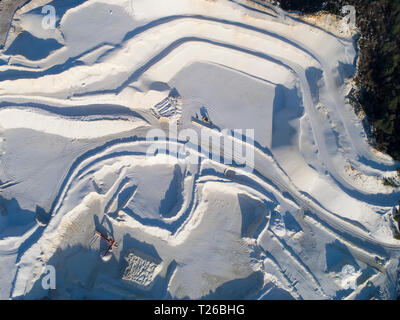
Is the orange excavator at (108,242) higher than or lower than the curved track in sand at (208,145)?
lower

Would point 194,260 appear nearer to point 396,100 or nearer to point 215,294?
point 215,294

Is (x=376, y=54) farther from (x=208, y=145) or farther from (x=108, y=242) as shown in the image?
(x=108, y=242)

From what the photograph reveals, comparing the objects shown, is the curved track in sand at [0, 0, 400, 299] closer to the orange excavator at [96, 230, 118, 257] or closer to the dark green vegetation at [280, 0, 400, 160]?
the orange excavator at [96, 230, 118, 257]

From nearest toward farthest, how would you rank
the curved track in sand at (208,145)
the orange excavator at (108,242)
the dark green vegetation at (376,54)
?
1. the curved track in sand at (208,145)
2. the orange excavator at (108,242)
3. the dark green vegetation at (376,54)

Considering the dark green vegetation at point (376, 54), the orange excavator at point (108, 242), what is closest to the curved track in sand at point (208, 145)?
the orange excavator at point (108, 242)

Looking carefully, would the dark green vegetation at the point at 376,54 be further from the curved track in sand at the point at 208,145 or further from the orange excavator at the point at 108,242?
the orange excavator at the point at 108,242

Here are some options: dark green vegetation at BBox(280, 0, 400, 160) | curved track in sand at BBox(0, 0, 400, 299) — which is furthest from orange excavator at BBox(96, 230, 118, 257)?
dark green vegetation at BBox(280, 0, 400, 160)

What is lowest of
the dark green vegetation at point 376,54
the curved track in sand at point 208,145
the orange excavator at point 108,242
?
the orange excavator at point 108,242

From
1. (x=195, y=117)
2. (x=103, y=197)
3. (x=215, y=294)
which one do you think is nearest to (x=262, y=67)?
(x=195, y=117)
